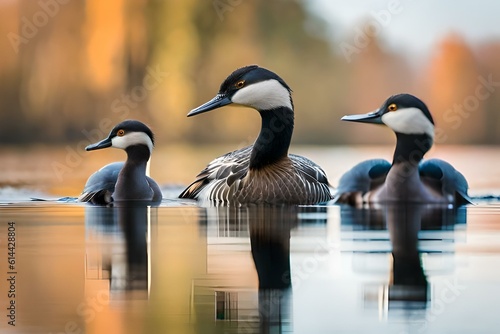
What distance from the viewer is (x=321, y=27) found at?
30844mm

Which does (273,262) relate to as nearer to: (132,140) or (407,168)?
(407,168)

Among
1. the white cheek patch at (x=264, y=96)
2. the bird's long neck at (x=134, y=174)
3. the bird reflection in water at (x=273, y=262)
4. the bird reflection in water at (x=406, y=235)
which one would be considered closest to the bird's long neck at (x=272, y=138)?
the white cheek patch at (x=264, y=96)

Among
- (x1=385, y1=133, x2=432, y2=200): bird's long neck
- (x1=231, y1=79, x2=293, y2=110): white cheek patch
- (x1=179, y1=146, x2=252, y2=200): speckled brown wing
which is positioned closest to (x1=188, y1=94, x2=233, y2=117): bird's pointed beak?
(x1=231, y1=79, x2=293, y2=110): white cheek patch

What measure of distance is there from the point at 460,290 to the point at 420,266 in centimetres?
66

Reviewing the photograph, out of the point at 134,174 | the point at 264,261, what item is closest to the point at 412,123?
the point at 134,174

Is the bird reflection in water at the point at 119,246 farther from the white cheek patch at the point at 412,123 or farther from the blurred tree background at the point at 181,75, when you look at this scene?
the blurred tree background at the point at 181,75

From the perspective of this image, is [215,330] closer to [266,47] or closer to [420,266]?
[420,266]

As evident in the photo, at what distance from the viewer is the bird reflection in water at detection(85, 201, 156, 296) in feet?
17.7

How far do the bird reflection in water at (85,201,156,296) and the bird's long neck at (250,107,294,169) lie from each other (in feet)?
3.95

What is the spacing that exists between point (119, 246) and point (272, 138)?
3.95 meters

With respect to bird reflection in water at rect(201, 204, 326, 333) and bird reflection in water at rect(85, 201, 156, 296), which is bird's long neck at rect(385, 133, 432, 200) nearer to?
bird reflection in water at rect(201, 204, 326, 333)

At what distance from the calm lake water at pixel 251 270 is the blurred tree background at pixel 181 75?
16864mm

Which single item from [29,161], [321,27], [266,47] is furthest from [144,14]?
[29,161]

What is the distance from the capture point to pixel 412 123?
10.0 metres
